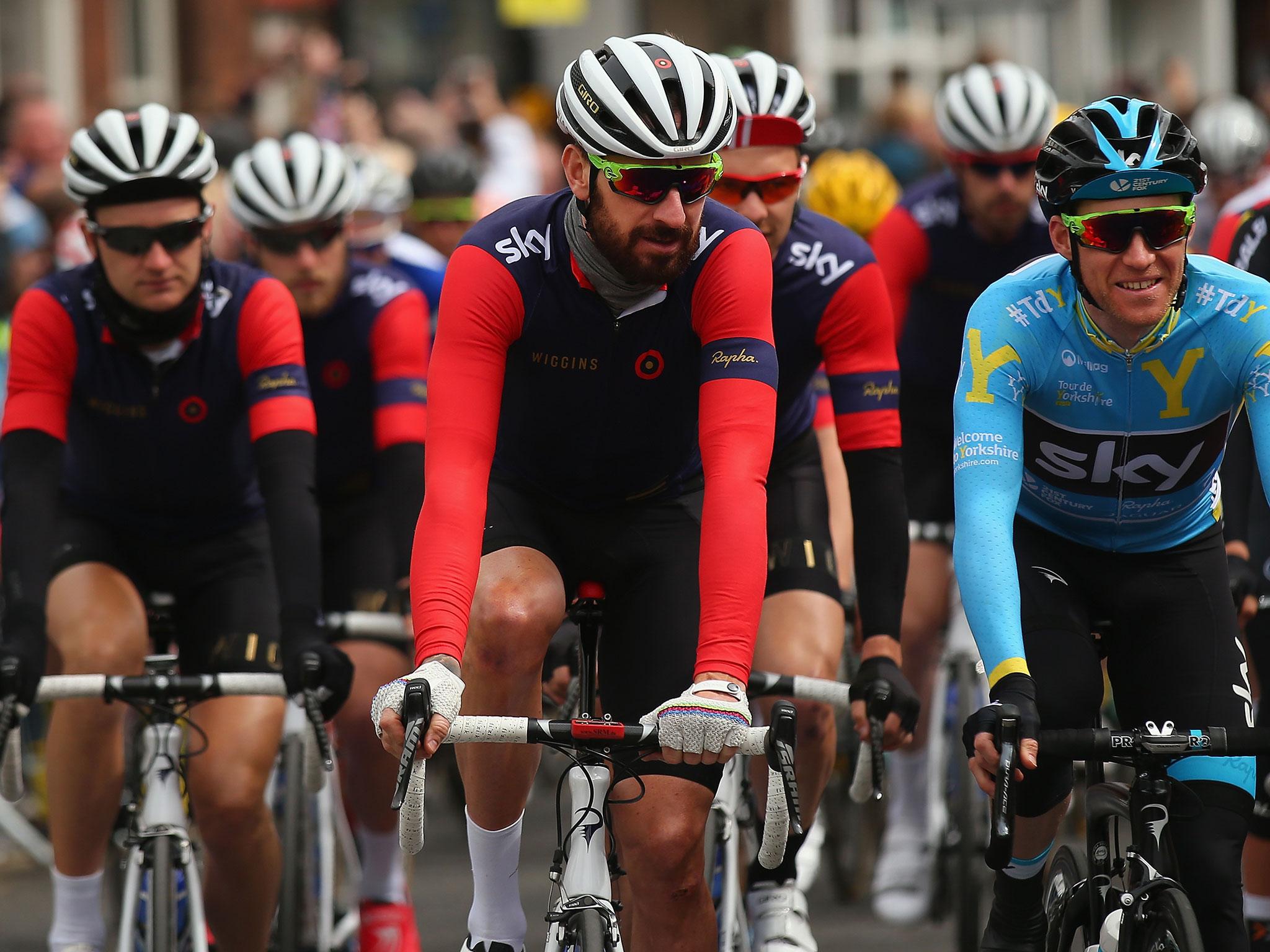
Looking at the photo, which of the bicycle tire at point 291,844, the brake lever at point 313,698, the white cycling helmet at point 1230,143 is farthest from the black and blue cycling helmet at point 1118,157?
the white cycling helmet at point 1230,143

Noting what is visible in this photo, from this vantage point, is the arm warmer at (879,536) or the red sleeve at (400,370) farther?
the red sleeve at (400,370)

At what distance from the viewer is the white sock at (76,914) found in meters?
5.89

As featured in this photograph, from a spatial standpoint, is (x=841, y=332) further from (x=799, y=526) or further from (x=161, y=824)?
(x=161, y=824)

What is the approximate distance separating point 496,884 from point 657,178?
1739 mm

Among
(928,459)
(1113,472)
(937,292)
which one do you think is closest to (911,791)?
(928,459)

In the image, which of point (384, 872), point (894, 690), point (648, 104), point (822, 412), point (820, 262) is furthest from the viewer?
point (822, 412)

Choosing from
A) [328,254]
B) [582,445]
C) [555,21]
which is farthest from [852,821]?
[555,21]

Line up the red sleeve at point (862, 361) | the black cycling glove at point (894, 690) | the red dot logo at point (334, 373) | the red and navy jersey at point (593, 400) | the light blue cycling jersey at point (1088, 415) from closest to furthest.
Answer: the red and navy jersey at point (593, 400) < the light blue cycling jersey at point (1088, 415) < the black cycling glove at point (894, 690) < the red sleeve at point (862, 361) < the red dot logo at point (334, 373)

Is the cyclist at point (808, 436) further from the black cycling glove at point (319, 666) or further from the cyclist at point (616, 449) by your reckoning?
the black cycling glove at point (319, 666)

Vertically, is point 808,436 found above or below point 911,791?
above

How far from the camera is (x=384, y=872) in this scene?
22.2 ft

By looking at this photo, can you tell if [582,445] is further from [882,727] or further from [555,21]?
[555,21]

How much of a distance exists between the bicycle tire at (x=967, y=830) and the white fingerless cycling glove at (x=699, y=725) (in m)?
A: 2.37

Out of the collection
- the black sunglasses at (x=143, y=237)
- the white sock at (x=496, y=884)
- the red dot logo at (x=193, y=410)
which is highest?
the black sunglasses at (x=143, y=237)
